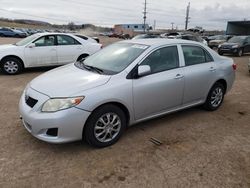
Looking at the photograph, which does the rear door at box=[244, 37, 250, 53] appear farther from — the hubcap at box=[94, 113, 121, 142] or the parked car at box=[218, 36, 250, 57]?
the hubcap at box=[94, 113, 121, 142]

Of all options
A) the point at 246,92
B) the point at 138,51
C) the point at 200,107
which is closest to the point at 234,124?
the point at 200,107

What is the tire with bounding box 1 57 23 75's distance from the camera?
848 centimetres

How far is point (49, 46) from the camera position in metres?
8.95

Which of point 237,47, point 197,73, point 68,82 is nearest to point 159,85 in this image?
point 197,73

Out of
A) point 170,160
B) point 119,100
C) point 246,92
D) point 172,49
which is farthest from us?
point 246,92

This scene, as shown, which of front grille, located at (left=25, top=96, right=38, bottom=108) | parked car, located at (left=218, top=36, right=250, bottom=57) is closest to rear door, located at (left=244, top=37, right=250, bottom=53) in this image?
parked car, located at (left=218, top=36, right=250, bottom=57)

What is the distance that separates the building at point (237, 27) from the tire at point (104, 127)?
4108 cm

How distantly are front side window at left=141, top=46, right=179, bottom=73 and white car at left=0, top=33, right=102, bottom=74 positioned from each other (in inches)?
228

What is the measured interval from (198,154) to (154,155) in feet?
2.05

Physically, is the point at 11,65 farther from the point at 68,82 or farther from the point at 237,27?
the point at 237,27

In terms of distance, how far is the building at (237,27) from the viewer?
133 ft

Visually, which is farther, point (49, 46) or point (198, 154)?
point (49, 46)

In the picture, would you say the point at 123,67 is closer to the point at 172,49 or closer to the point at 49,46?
the point at 172,49

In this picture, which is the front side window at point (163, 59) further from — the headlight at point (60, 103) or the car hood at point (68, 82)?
the headlight at point (60, 103)
